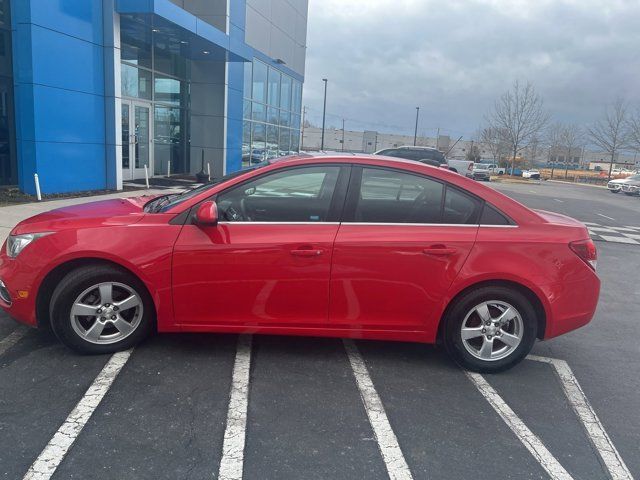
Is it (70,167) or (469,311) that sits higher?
(70,167)

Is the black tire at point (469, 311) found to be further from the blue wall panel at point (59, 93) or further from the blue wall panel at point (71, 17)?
the blue wall panel at point (71, 17)

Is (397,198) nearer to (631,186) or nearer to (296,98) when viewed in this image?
(296,98)

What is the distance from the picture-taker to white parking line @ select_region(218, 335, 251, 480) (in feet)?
8.93

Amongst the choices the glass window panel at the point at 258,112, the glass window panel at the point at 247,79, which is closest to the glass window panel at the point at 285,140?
the glass window panel at the point at 258,112

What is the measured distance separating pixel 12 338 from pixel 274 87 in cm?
2368

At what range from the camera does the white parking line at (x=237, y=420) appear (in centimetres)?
272

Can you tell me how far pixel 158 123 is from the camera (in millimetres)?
18703

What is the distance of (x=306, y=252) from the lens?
3.76 meters

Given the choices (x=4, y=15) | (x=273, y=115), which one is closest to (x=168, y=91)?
(x=4, y=15)

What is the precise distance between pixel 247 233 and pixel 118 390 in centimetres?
138

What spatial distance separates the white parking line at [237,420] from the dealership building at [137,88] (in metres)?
9.89

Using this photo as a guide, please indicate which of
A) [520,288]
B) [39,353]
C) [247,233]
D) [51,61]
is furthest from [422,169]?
[51,61]

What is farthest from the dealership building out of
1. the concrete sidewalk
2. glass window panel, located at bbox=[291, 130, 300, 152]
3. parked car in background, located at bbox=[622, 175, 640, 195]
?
parked car in background, located at bbox=[622, 175, 640, 195]

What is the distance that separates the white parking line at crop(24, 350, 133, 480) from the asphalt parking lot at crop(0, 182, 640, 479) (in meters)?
0.01
